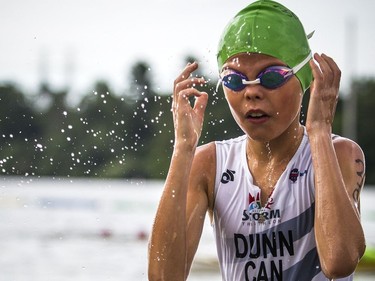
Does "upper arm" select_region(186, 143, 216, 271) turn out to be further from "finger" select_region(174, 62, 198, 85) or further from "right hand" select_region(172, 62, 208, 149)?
"finger" select_region(174, 62, 198, 85)

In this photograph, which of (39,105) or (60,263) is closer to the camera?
(60,263)

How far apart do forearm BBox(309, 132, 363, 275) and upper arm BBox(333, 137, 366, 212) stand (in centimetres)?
18

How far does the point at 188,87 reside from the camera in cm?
418

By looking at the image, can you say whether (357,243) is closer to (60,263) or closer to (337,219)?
(337,219)

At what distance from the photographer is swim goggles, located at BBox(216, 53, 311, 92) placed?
3941 millimetres

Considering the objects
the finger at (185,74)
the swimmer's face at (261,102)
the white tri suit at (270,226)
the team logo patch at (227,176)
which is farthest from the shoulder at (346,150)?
the finger at (185,74)

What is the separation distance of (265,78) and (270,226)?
644 millimetres

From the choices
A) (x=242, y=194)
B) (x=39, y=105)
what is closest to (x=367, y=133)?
(x=39, y=105)

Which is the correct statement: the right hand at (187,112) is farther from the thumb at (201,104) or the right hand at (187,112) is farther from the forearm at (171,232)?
the forearm at (171,232)

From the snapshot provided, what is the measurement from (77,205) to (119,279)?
69.8ft

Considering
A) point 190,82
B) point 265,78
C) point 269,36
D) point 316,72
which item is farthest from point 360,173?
point 190,82

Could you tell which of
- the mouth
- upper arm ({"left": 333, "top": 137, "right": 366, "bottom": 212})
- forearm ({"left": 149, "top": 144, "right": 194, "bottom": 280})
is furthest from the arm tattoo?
forearm ({"left": 149, "top": 144, "right": 194, "bottom": 280})

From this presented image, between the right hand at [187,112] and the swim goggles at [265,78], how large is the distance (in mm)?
188

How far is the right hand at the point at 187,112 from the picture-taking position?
4.13 metres
